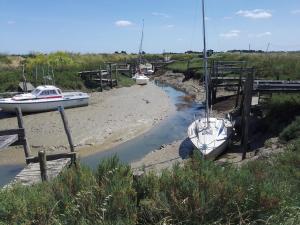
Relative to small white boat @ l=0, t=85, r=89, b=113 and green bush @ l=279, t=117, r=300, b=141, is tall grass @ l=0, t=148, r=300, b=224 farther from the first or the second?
small white boat @ l=0, t=85, r=89, b=113

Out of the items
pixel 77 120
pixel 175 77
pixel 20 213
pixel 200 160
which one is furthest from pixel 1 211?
pixel 175 77

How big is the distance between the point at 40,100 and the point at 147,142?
11.1 meters

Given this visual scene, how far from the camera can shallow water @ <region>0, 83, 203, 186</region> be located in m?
18.9

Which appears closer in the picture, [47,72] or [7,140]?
[7,140]

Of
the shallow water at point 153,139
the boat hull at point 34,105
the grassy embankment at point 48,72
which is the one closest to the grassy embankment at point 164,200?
the shallow water at point 153,139

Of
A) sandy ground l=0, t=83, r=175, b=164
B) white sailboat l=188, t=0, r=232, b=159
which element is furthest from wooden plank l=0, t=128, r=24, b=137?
white sailboat l=188, t=0, r=232, b=159

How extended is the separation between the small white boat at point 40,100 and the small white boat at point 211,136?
14866 millimetres

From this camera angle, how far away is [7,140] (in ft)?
39.1

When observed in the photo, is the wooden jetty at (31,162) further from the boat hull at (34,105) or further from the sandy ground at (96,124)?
the boat hull at (34,105)

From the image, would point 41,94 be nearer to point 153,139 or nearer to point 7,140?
point 153,139

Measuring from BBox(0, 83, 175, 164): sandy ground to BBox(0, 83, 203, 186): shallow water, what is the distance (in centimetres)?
64

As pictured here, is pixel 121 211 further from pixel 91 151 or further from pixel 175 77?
pixel 175 77

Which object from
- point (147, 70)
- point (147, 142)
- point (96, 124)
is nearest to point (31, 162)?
point (147, 142)

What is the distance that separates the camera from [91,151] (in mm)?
21672
